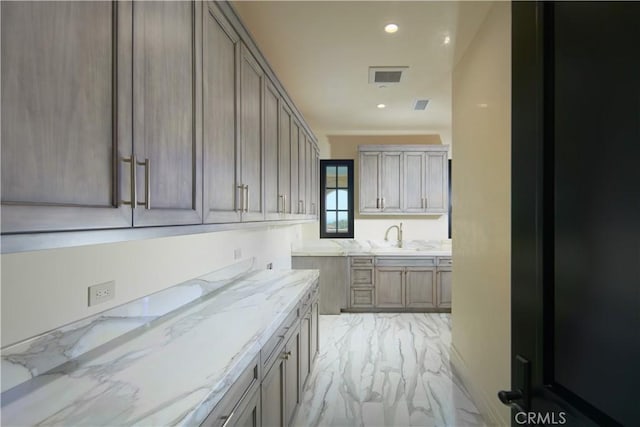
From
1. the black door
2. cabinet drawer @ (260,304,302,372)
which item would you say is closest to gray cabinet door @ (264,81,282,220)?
cabinet drawer @ (260,304,302,372)

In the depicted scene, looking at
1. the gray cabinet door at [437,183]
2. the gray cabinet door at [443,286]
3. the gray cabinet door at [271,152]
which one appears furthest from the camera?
the gray cabinet door at [437,183]

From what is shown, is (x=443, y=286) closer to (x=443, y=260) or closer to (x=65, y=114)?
(x=443, y=260)

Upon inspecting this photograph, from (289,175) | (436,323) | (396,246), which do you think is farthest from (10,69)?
(396,246)

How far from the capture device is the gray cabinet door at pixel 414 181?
5.30 meters

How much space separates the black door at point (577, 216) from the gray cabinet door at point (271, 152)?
1755 millimetres

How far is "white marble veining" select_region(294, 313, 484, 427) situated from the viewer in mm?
2396

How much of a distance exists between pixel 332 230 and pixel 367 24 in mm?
3629

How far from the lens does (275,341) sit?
1.73 metres

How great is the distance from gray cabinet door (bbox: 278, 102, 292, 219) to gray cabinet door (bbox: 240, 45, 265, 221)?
1.79 ft

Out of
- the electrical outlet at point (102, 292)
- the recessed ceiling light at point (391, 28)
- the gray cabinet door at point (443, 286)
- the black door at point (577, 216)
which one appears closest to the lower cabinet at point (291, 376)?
the electrical outlet at point (102, 292)

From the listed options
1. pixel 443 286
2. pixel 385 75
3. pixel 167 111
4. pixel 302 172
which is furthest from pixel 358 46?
pixel 443 286

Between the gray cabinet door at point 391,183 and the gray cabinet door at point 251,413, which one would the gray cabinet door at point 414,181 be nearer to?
the gray cabinet door at point 391,183

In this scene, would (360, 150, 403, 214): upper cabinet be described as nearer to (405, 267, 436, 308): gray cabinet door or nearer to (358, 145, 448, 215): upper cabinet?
(358, 145, 448, 215): upper cabinet

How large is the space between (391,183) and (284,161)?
2789mm
